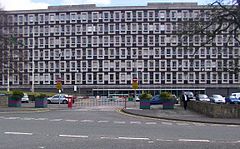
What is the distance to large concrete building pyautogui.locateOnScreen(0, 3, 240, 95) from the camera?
11056 cm

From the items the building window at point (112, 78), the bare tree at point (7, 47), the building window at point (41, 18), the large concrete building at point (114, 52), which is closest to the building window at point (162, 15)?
the large concrete building at point (114, 52)

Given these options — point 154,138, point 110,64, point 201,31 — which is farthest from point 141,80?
point 154,138

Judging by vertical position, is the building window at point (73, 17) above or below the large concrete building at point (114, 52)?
above

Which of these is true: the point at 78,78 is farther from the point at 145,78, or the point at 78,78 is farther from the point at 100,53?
the point at 145,78

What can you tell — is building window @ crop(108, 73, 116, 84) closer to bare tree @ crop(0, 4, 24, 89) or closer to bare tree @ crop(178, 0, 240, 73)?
bare tree @ crop(0, 4, 24, 89)

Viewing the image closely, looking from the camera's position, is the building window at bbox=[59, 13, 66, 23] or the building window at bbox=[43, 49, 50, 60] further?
the building window at bbox=[43, 49, 50, 60]

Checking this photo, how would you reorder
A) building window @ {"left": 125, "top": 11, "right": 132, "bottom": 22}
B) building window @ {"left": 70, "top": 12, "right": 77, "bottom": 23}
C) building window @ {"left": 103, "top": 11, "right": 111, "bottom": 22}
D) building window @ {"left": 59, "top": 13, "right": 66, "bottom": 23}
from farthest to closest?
1. building window @ {"left": 59, "top": 13, "right": 66, "bottom": 23}
2. building window @ {"left": 70, "top": 12, "right": 77, "bottom": 23}
3. building window @ {"left": 103, "top": 11, "right": 111, "bottom": 22}
4. building window @ {"left": 125, "top": 11, "right": 132, "bottom": 22}

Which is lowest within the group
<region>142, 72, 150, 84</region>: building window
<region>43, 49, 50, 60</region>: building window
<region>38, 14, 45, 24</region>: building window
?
<region>142, 72, 150, 84</region>: building window

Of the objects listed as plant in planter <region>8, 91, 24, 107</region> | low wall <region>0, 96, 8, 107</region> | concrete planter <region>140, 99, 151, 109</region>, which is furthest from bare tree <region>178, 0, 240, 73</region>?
low wall <region>0, 96, 8, 107</region>

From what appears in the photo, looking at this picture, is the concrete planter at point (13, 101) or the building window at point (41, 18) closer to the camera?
the concrete planter at point (13, 101)

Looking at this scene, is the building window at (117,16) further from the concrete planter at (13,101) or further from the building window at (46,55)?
the concrete planter at (13,101)

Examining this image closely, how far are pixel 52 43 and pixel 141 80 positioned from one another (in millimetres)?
26965

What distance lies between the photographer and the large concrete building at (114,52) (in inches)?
4353

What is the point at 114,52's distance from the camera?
11219 cm
